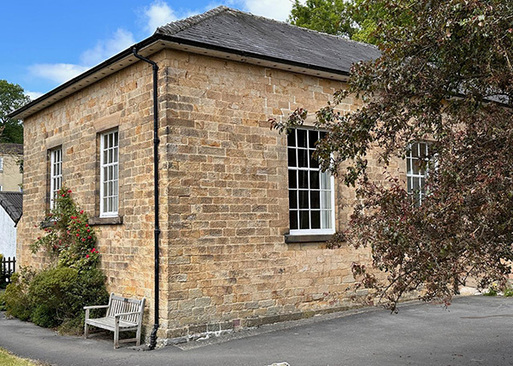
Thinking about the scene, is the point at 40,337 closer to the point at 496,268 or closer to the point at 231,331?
the point at 231,331

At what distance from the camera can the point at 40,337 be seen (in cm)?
1073

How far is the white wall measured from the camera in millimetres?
22062

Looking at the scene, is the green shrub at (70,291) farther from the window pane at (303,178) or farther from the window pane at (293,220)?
the window pane at (303,178)

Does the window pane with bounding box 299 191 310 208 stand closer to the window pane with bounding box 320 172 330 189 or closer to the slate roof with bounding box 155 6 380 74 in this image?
the window pane with bounding box 320 172 330 189

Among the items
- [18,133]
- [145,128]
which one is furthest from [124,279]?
[18,133]

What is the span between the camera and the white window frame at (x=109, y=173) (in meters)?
11.6

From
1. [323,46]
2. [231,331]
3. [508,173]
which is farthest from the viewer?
[323,46]

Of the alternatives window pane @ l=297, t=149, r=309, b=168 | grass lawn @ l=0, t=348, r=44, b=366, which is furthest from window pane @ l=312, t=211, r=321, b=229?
grass lawn @ l=0, t=348, r=44, b=366

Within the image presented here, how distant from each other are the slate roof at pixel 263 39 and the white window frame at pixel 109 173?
2.78m

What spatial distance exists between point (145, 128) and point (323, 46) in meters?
6.08

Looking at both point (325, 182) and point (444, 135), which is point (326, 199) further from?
point (444, 135)

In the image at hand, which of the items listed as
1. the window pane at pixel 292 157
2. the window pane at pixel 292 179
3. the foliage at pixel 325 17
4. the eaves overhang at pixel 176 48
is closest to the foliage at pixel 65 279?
the eaves overhang at pixel 176 48

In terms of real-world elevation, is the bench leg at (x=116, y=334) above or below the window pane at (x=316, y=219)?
below

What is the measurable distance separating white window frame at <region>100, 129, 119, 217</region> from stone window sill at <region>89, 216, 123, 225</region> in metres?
0.21
